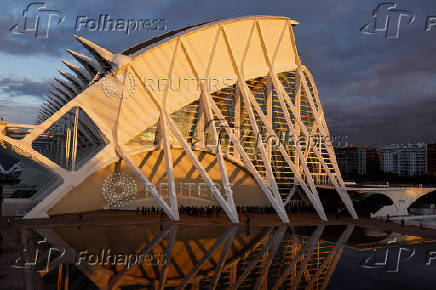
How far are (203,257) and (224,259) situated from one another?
991 mm

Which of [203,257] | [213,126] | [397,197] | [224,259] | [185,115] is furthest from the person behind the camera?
[185,115]

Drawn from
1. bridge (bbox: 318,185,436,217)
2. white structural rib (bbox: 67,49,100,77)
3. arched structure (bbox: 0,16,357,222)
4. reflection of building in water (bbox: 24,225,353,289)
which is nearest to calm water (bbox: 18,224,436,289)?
reflection of building in water (bbox: 24,225,353,289)

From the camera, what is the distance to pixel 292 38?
37.2m

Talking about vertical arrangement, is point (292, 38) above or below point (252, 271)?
above

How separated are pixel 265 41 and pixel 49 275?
29007 mm

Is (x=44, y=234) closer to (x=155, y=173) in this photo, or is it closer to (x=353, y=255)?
(x=155, y=173)

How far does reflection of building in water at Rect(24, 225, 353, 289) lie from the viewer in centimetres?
1252

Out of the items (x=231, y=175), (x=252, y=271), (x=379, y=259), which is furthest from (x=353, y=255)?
(x=231, y=175)

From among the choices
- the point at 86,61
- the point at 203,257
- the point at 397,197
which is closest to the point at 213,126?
the point at 86,61

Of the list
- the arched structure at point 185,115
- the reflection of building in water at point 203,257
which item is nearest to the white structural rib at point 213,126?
the arched structure at point 185,115

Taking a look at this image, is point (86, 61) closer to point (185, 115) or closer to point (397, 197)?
point (185, 115)

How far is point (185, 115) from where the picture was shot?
112 ft

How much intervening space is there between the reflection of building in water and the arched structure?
489cm

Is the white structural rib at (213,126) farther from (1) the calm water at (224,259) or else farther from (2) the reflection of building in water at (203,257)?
(1) the calm water at (224,259)
